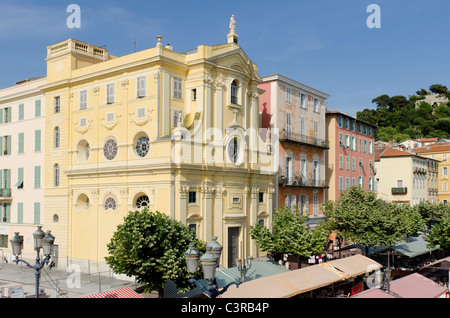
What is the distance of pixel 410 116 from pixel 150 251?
126 m

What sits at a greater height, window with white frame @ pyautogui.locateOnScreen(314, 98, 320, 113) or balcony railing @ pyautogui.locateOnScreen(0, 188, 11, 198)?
window with white frame @ pyautogui.locateOnScreen(314, 98, 320, 113)

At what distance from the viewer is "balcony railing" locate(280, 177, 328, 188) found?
41.1 m

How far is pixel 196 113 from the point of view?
33.3 metres

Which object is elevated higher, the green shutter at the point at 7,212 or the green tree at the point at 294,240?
the green shutter at the point at 7,212

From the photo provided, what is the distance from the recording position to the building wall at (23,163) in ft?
131

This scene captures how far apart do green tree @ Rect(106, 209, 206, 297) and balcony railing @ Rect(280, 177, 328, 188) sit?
18527 millimetres

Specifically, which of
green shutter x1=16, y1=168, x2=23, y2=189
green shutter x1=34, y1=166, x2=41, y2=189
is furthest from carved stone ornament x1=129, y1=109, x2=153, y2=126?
green shutter x1=16, y1=168, x2=23, y2=189

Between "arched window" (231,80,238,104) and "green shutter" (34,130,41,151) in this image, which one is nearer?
"arched window" (231,80,238,104)

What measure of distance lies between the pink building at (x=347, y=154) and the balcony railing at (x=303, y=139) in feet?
8.20

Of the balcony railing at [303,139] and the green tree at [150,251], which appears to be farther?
the balcony railing at [303,139]

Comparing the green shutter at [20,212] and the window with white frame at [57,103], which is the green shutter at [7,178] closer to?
the green shutter at [20,212]

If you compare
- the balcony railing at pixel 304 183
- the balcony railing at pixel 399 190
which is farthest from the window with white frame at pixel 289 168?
the balcony railing at pixel 399 190

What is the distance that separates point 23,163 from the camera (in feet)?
135

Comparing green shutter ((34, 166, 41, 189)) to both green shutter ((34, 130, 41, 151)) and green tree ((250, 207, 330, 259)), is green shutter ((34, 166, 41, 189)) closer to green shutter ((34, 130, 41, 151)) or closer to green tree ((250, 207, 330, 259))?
green shutter ((34, 130, 41, 151))
